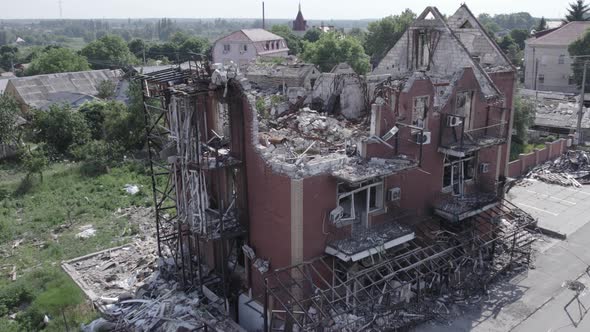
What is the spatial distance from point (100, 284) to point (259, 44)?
222ft

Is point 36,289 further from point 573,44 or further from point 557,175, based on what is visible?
point 573,44

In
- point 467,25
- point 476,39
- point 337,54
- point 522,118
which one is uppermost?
point 467,25

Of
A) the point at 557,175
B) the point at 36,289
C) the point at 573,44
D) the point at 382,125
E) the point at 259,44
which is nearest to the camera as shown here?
the point at 382,125

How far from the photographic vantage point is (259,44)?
274 feet

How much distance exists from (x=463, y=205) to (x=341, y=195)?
635cm

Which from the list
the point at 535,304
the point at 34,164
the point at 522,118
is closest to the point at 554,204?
the point at 522,118

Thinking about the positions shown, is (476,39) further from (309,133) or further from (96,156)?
(96,156)

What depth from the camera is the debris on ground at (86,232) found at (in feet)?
82.4

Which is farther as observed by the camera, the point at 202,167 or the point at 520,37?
the point at 520,37

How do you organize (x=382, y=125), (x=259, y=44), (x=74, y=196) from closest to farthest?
1. (x=382, y=125)
2. (x=74, y=196)
3. (x=259, y=44)

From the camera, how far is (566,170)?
3494 cm

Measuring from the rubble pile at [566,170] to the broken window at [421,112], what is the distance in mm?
18430

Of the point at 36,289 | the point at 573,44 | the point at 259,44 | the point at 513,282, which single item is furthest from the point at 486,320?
the point at 259,44

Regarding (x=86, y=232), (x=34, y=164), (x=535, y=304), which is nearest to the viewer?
(x=535, y=304)
